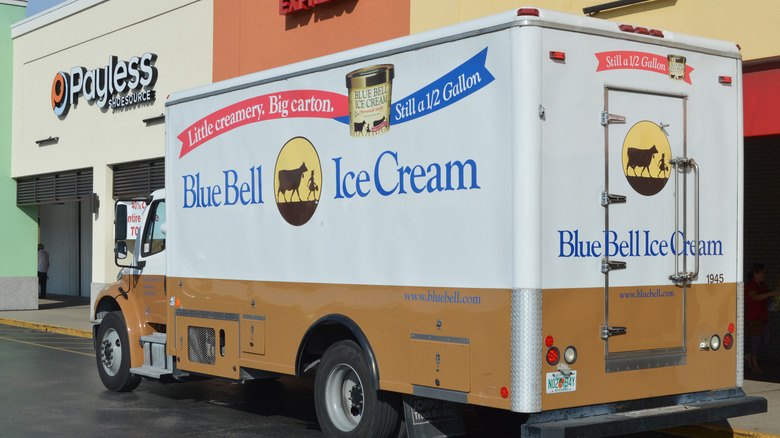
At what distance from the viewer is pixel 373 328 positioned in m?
8.00

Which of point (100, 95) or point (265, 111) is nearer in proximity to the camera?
point (265, 111)

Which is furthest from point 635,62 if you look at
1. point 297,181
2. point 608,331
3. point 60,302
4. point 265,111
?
point 60,302

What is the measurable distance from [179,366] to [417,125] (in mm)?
4187

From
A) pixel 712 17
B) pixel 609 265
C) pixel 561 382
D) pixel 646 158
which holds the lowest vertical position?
pixel 561 382

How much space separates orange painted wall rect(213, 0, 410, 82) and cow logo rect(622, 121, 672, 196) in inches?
356

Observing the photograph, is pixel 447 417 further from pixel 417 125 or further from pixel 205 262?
pixel 205 262

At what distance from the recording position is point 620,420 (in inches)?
279

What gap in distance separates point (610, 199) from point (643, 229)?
0.42 meters

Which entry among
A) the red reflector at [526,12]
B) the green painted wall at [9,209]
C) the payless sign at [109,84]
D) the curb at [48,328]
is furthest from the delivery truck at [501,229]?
the green painted wall at [9,209]

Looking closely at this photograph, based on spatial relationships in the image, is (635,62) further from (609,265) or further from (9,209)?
(9,209)

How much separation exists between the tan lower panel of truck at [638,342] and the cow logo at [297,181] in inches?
105

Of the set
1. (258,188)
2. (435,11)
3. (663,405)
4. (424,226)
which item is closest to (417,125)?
(424,226)

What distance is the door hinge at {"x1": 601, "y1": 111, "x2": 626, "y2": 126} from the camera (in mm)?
7316

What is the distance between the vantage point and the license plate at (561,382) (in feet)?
22.6
